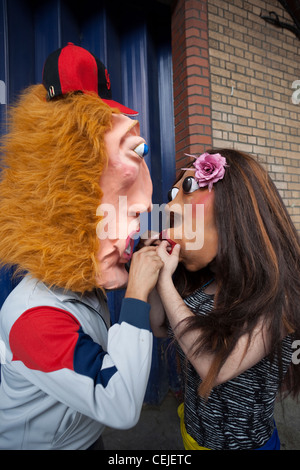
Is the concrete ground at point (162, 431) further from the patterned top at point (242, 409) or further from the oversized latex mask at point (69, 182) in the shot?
the oversized latex mask at point (69, 182)

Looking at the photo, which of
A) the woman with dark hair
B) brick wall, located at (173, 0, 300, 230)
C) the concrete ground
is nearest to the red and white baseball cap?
the woman with dark hair

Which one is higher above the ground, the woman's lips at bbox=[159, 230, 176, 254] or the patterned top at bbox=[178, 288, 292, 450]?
the woman's lips at bbox=[159, 230, 176, 254]

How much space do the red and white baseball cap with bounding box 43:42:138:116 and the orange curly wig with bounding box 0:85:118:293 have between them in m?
0.07

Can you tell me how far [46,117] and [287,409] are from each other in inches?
122

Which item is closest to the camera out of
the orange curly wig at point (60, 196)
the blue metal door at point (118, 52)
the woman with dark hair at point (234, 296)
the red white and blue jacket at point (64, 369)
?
the red white and blue jacket at point (64, 369)

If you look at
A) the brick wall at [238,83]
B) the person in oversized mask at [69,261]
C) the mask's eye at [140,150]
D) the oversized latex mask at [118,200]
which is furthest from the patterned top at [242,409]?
the brick wall at [238,83]

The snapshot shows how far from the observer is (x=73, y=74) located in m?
0.93

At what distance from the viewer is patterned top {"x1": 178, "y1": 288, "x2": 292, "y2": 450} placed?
43.6 inches

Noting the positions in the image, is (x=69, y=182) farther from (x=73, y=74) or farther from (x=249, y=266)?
(x=249, y=266)

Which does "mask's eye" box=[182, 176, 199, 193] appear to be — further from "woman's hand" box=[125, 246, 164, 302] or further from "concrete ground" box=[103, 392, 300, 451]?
"concrete ground" box=[103, 392, 300, 451]

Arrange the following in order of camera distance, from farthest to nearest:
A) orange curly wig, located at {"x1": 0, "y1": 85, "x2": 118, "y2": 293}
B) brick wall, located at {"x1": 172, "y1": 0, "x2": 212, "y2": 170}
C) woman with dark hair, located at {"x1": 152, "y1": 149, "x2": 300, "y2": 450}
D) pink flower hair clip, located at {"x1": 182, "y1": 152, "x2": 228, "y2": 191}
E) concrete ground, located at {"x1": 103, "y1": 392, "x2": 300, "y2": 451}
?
brick wall, located at {"x1": 172, "y1": 0, "x2": 212, "y2": 170}, concrete ground, located at {"x1": 103, "y1": 392, "x2": 300, "y2": 451}, pink flower hair clip, located at {"x1": 182, "y1": 152, "x2": 228, "y2": 191}, woman with dark hair, located at {"x1": 152, "y1": 149, "x2": 300, "y2": 450}, orange curly wig, located at {"x1": 0, "y1": 85, "x2": 118, "y2": 293}

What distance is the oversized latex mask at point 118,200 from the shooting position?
0.92 meters

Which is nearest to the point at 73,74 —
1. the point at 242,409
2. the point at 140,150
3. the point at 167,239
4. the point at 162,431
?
the point at 140,150

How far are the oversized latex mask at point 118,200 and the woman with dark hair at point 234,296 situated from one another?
0.18 meters
